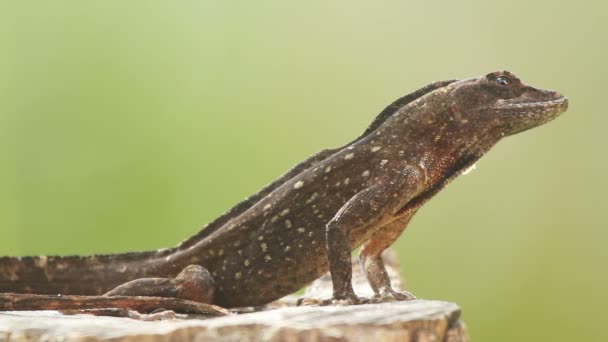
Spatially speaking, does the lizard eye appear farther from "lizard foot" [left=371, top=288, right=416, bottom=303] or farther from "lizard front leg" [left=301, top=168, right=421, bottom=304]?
"lizard foot" [left=371, top=288, right=416, bottom=303]

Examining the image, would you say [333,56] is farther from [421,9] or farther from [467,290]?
[467,290]

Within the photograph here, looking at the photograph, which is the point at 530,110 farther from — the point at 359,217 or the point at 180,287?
the point at 180,287

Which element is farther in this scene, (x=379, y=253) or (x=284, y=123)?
(x=284, y=123)

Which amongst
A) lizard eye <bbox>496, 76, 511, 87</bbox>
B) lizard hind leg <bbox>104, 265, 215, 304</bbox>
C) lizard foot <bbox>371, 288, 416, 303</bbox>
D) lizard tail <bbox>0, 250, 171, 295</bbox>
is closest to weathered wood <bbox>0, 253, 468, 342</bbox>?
lizard foot <bbox>371, 288, 416, 303</bbox>

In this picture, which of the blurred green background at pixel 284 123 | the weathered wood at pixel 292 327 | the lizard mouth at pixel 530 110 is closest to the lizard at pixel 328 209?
the lizard mouth at pixel 530 110

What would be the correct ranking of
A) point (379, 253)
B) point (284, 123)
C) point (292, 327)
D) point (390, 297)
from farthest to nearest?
1. point (284, 123)
2. point (379, 253)
3. point (390, 297)
4. point (292, 327)

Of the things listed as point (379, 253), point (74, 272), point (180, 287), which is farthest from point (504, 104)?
point (74, 272)

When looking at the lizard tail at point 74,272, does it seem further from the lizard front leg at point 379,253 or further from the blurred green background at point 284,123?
the blurred green background at point 284,123
